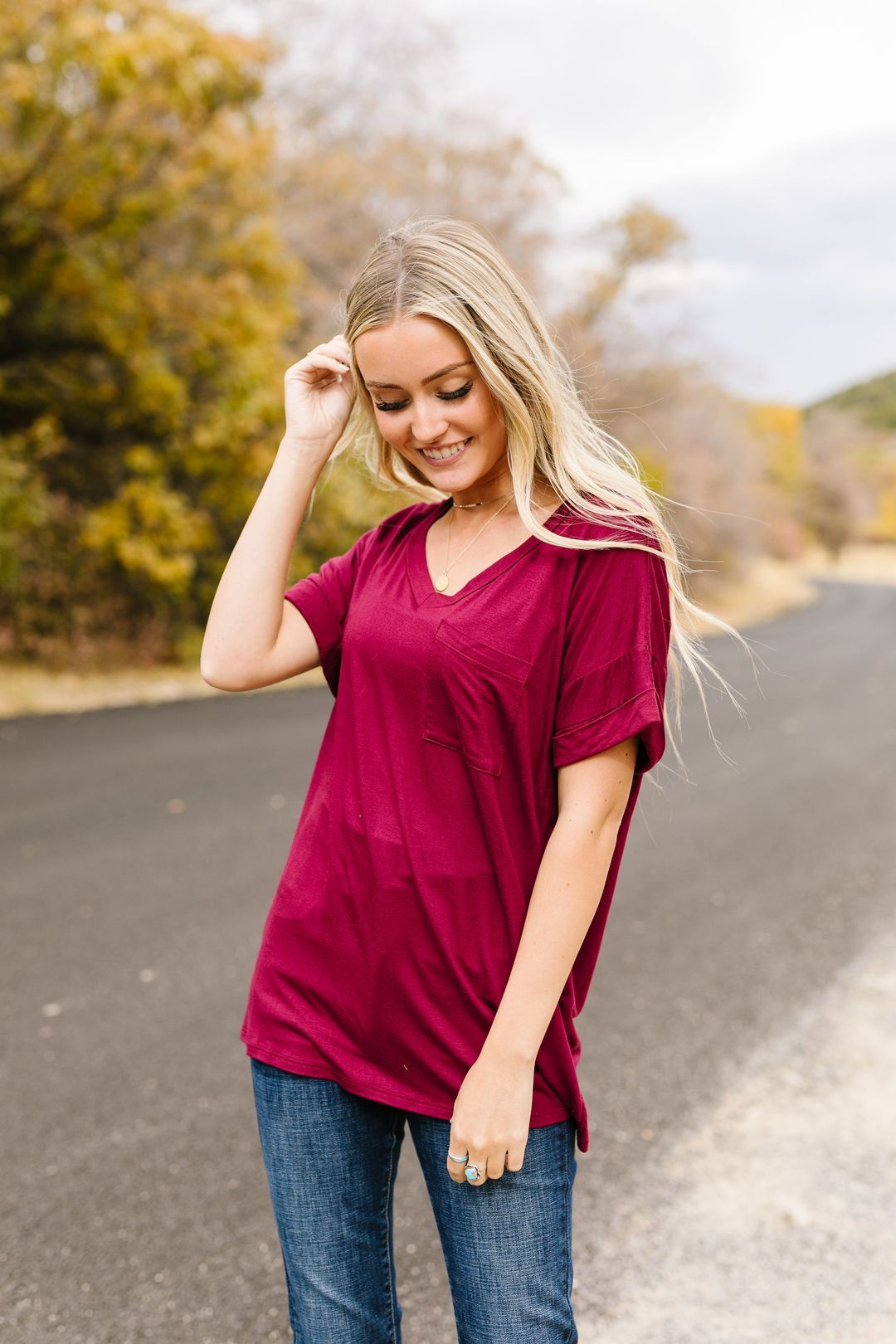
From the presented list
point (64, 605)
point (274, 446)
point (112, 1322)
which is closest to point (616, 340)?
point (274, 446)

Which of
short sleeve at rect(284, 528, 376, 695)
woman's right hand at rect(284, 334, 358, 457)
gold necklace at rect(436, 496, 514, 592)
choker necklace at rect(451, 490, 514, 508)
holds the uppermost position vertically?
woman's right hand at rect(284, 334, 358, 457)

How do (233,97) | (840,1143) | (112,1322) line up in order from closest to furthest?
(112,1322) < (840,1143) < (233,97)

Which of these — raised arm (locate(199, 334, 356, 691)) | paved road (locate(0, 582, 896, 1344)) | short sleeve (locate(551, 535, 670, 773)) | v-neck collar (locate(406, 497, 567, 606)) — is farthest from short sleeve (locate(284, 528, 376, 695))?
paved road (locate(0, 582, 896, 1344))

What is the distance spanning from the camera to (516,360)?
1.63m

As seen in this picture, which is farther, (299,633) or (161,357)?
(161,357)

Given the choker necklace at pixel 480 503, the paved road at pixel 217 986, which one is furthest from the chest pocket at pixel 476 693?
the paved road at pixel 217 986

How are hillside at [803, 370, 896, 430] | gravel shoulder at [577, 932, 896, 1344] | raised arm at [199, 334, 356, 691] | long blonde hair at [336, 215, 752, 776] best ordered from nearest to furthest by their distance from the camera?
long blonde hair at [336, 215, 752, 776] < raised arm at [199, 334, 356, 691] < gravel shoulder at [577, 932, 896, 1344] < hillside at [803, 370, 896, 430]

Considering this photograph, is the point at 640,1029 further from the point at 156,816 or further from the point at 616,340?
the point at 616,340

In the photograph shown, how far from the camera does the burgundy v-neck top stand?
1540mm

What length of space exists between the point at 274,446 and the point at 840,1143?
11.0m

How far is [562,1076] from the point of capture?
159 centimetres

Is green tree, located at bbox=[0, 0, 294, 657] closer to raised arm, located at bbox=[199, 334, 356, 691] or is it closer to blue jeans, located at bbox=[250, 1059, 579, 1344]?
raised arm, located at bbox=[199, 334, 356, 691]

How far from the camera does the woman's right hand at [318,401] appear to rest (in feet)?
6.15

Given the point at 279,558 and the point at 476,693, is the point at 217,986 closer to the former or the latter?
the point at 279,558
